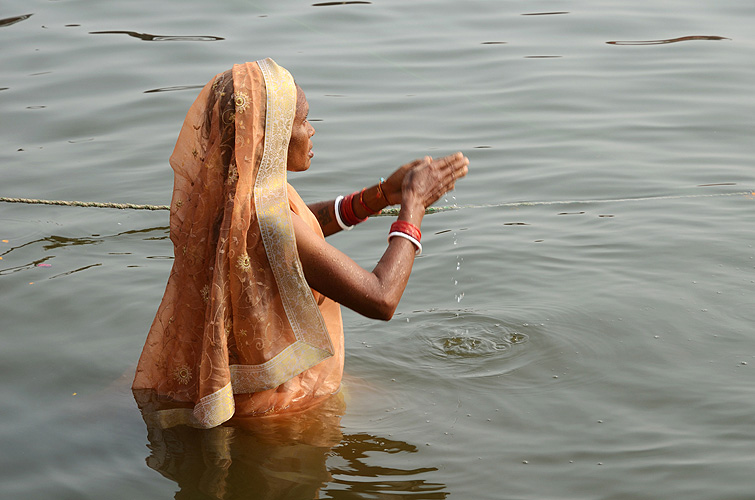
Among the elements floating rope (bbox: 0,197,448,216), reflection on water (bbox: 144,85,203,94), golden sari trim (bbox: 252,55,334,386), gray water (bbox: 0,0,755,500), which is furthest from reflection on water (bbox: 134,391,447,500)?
reflection on water (bbox: 144,85,203,94)

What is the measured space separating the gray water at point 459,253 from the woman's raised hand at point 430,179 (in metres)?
0.87

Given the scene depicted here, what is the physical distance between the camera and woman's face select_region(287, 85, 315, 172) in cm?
304

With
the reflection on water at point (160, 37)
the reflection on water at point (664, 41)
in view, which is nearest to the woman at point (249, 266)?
the reflection on water at point (664, 41)

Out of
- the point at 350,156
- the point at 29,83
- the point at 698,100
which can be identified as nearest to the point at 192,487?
the point at 350,156

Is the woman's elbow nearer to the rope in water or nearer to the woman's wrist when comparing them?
the woman's wrist

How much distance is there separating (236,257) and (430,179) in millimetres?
742

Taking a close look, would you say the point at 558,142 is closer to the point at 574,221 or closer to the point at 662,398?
the point at 574,221

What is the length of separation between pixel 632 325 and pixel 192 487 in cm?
218

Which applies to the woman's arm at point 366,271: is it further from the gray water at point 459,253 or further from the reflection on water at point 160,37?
the reflection on water at point 160,37

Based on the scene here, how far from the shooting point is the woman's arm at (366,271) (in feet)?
9.64

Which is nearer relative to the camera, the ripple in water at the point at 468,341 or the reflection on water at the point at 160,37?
the ripple in water at the point at 468,341

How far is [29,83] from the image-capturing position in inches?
343

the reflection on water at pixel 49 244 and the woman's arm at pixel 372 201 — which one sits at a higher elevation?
the woman's arm at pixel 372 201

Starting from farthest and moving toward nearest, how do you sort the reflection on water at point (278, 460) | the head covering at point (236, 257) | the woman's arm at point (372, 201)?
the woman's arm at point (372, 201), the reflection on water at point (278, 460), the head covering at point (236, 257)
